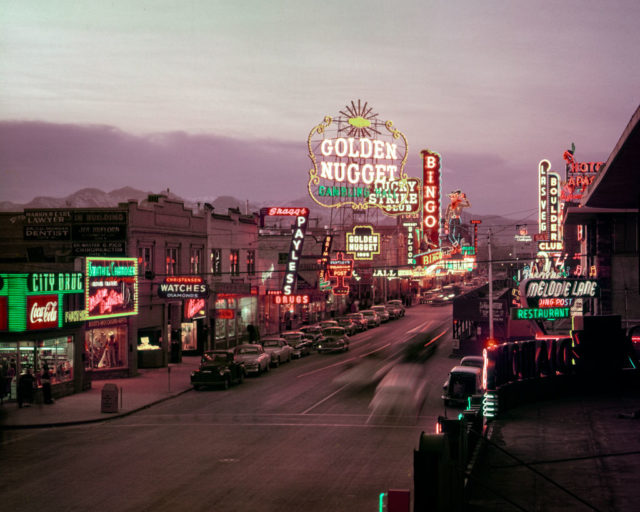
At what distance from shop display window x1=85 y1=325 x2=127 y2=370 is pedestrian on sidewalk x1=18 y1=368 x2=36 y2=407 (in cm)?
746

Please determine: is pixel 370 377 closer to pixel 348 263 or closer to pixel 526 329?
pixel 526 329

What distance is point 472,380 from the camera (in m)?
29.1

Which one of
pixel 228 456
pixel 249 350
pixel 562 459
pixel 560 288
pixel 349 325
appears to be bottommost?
pixel 228 456

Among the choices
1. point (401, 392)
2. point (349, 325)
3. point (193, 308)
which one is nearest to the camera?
point (401, 392)

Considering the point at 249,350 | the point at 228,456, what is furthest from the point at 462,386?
the point at 249,350

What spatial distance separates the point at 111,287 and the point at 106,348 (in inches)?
151

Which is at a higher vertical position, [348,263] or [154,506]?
[348,263]

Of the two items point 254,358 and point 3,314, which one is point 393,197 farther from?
point 3,314

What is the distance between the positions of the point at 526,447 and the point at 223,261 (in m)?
38.2

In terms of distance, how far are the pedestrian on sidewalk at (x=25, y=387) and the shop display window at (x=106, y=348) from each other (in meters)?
7.46

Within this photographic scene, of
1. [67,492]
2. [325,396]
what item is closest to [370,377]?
[325,396]

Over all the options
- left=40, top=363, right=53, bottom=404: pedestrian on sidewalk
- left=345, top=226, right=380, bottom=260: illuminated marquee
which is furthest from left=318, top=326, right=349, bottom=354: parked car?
left=40, top=363, right=53, bottom=404: pedestrian on sidewalk

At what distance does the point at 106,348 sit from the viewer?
40.8m

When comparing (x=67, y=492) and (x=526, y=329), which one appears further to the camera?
(x=526, y=329)
